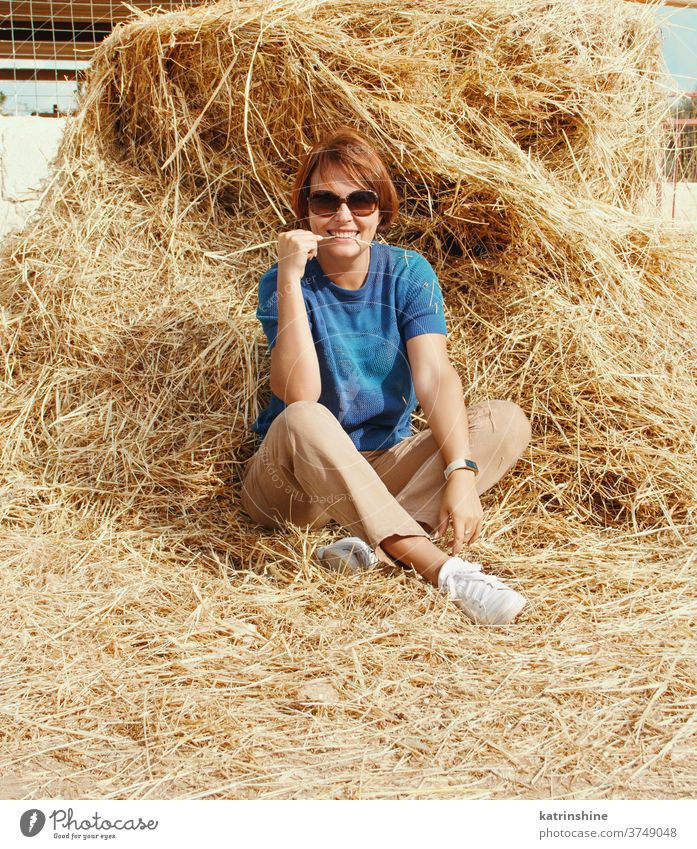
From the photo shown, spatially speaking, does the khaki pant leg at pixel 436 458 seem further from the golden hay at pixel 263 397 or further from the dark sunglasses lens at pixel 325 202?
the dark sunglasses lens at pixel 325 202

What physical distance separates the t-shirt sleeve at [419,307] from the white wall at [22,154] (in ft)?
6.90

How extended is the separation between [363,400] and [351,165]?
0.59 metres

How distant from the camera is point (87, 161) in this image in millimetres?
3021

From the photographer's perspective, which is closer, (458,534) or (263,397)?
(458,534)

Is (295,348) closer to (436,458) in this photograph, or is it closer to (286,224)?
(436,458)

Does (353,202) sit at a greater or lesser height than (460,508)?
greater

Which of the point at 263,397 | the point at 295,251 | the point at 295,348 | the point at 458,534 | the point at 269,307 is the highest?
the point at 295,251

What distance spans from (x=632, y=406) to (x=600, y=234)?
612 millimetres

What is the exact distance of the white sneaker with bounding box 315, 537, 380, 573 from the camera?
2035mm

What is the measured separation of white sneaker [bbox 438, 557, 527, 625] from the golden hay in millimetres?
39

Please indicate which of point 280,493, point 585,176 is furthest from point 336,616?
point 585,176

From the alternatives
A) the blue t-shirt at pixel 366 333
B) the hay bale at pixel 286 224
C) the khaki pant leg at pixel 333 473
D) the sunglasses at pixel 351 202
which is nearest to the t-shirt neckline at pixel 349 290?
the blue t-shirt at pixel 366 333

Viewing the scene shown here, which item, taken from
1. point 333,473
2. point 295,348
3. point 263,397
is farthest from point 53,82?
point 333,473

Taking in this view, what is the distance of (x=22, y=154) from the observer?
363cm
